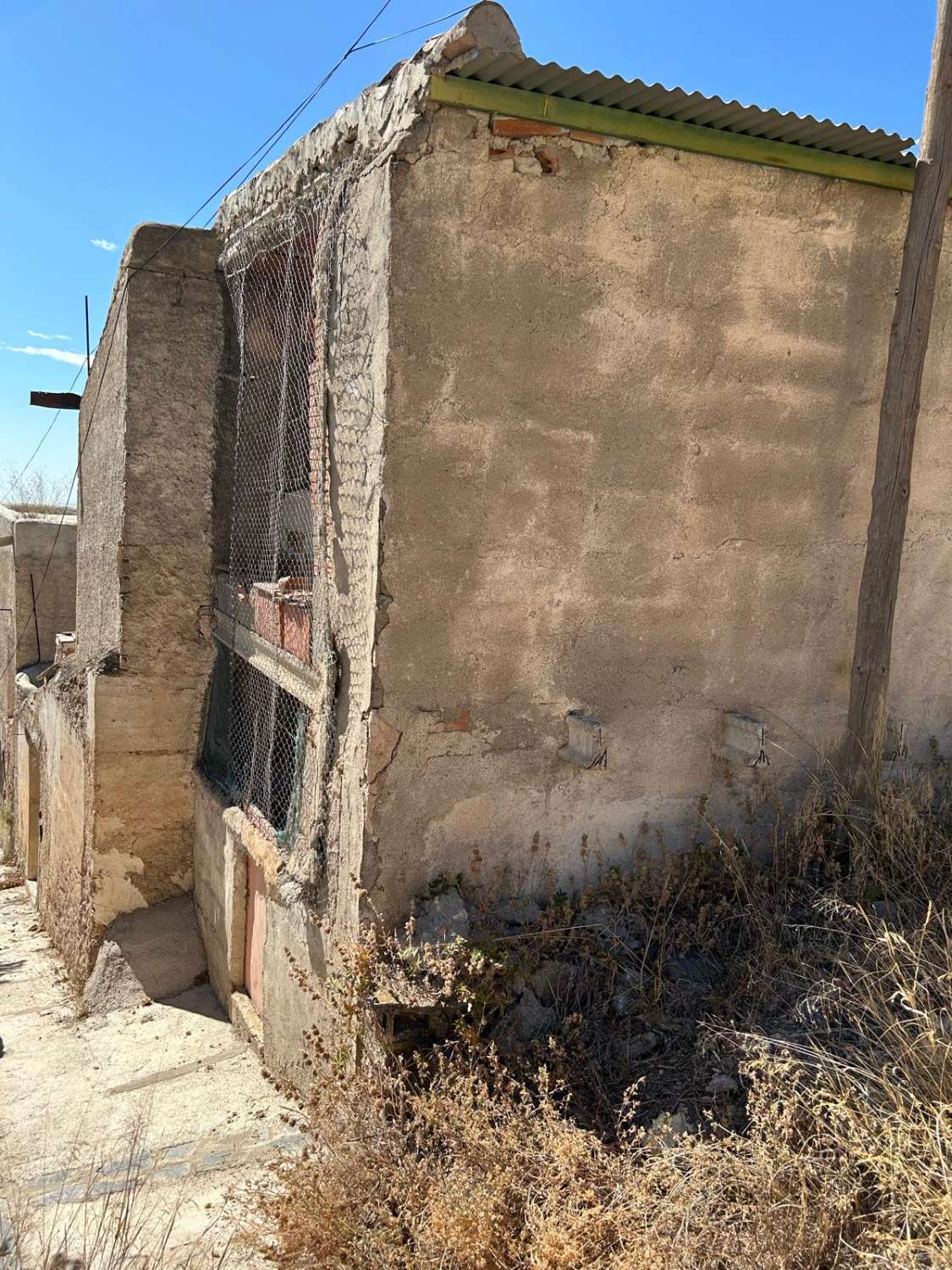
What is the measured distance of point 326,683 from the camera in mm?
4664

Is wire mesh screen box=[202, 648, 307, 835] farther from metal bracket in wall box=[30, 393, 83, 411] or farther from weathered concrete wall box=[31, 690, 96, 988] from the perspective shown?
metal bracket in wall box=[30, 393, 83, 411]

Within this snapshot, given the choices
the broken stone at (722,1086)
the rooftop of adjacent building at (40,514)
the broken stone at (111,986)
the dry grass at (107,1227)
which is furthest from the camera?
the rooftop of adjacent building at (40,514)

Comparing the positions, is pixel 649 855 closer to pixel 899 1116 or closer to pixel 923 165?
pixel 899 1116

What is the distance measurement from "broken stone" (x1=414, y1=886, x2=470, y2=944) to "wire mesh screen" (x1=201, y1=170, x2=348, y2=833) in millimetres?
1266

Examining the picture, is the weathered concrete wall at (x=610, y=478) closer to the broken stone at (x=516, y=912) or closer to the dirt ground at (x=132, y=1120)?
the broken stone at (x=516, y=912)

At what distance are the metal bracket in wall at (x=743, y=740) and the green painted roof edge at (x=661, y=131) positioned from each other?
8.69 ft

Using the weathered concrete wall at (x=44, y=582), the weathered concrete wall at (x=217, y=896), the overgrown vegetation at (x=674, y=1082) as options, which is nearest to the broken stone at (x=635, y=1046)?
the overgrown vegetation at (x=674, y=1082)

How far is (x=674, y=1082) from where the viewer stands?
375 centimetres

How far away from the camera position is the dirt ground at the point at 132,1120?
12.5ft

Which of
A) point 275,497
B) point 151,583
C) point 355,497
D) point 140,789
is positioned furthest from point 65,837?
point 355,497

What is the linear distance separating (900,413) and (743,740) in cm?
179

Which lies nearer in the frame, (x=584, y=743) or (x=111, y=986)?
(x=584, y=743)

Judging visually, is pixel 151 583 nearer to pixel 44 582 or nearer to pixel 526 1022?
pixel 526 1022

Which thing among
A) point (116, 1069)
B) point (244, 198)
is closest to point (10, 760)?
point (116, 1069)
